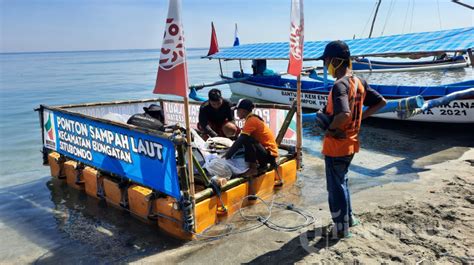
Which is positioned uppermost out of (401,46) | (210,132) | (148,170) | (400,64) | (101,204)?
(401,46)

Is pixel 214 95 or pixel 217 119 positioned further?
pixel 217 119

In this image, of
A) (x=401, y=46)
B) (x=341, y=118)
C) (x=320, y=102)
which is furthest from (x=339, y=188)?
(x=320, y=102)

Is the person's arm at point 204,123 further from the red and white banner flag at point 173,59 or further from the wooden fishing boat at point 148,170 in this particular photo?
the red and white banner flag at point 173,59

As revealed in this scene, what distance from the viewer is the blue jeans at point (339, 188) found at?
4148 mm

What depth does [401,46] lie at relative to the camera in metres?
12.2

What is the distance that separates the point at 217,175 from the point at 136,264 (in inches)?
70.0

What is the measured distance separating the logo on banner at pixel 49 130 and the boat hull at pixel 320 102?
9598 millimetres

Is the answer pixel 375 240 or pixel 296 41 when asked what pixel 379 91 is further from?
pixel 375 240

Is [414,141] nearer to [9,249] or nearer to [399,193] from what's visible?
[399,193]

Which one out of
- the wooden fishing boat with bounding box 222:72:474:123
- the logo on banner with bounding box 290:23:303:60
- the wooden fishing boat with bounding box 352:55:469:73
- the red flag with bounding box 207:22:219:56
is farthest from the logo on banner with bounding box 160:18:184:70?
the red flag with bounding box 207:22:219:56

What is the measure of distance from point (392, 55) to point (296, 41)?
25.1 ft

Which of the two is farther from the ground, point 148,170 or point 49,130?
point 49,130

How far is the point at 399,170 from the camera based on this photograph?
7727mm

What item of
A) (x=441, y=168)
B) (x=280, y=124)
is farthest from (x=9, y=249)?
(x=441, y=168)
